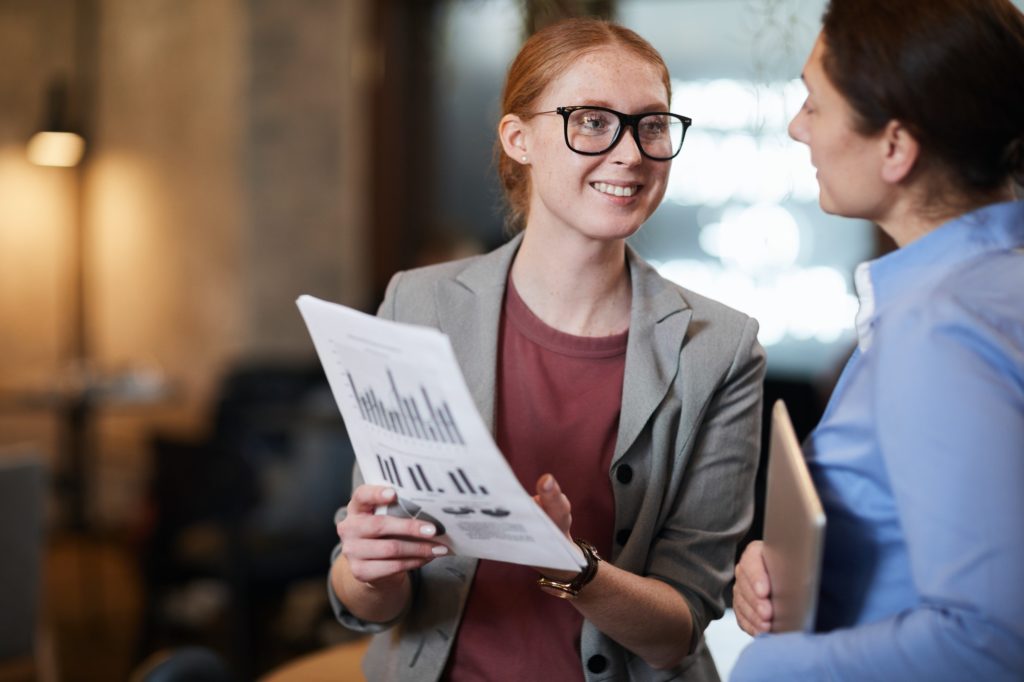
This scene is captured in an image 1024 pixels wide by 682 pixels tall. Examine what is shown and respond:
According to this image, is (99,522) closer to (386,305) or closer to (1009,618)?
→ (386,305)

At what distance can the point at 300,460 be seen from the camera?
14.4 feet

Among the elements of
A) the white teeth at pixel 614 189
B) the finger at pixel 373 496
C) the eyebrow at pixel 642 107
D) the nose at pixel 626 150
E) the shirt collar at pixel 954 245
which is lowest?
the finger at pixel 373 496

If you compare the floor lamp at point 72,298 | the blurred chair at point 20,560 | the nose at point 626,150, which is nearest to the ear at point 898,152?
the nose at point 626,150

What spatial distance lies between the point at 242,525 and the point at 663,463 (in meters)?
2.64

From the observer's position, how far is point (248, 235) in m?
5.92

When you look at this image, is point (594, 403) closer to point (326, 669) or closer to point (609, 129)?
point (609, 129)

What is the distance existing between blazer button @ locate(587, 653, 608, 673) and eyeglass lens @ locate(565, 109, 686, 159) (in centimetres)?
64

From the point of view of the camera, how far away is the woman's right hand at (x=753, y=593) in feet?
3.89

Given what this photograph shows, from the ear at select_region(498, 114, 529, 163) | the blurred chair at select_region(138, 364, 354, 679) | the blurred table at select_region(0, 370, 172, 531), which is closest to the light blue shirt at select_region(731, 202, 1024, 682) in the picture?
the ear at select_region(498, 114, 529, 163)

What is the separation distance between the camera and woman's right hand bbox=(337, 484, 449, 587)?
1.25 m

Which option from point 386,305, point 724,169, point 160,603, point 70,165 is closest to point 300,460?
point 160,603

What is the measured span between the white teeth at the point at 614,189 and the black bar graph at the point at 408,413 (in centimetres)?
43

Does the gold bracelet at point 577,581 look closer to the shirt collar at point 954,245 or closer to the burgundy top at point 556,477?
the burgundy top at point 556,477

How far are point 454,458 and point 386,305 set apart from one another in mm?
525
